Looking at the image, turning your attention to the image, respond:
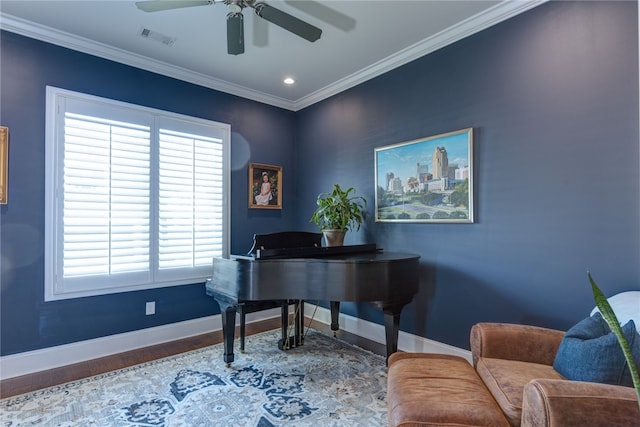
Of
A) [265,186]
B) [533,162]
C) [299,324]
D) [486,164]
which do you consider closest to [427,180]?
[486,164]

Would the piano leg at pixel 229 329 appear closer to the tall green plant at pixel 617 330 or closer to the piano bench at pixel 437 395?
the piano bench at pixel 437 395

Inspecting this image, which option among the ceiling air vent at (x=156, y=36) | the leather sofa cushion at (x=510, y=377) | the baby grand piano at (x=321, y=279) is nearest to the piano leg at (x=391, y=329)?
the baby grand piano at (x=321, y=279)

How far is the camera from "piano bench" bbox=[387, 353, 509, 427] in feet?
4.32

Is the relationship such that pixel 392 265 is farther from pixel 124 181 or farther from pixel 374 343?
pixel 124 181

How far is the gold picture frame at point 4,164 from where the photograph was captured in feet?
8.71

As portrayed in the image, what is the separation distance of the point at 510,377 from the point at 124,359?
124 inches

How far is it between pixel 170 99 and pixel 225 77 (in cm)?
66

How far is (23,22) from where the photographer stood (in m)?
2.71

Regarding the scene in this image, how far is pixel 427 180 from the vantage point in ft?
10.00

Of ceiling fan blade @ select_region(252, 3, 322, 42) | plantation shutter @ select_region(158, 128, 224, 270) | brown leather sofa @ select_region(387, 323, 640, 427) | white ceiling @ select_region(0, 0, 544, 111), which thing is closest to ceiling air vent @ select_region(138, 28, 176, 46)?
white ceiling @ select_region(0, 0, 544, 111)

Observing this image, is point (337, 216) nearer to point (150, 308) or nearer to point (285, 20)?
point (285, 20)

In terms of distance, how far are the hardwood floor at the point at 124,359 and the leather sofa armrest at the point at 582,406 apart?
79.7 inches

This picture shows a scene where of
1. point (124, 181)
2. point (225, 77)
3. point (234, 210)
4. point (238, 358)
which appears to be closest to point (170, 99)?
point (225, 77)

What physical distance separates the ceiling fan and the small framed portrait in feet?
6.45
